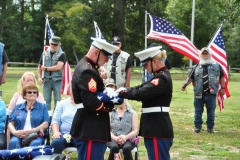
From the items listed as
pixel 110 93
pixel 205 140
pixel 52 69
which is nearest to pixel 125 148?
pixel 110 93

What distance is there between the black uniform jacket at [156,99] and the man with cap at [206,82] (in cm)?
521

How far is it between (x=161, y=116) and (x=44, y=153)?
1.54 meters

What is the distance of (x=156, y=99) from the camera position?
528cm

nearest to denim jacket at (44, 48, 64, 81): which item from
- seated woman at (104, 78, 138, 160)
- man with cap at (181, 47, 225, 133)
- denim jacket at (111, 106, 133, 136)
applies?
man with cap at (181, 47, 225, 133)

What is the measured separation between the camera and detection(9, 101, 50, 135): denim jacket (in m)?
7.05

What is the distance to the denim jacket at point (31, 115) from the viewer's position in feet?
23.1

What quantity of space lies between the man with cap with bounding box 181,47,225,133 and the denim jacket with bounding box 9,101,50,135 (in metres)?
A: 4.38

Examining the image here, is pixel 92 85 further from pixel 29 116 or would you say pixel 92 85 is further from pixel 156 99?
pixel 29 116

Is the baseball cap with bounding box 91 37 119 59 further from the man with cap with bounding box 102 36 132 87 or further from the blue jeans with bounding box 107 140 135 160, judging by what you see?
the man with cap with bounding box 102 36 132 87

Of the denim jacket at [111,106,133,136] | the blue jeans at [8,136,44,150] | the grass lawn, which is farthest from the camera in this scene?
the grass lawn

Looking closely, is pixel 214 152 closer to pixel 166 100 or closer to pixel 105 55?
pixel 166 100

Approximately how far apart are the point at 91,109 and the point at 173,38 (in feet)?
20.4

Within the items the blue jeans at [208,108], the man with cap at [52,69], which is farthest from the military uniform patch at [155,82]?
the blue jeans at [208,108]

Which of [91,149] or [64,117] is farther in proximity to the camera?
[64,117]
